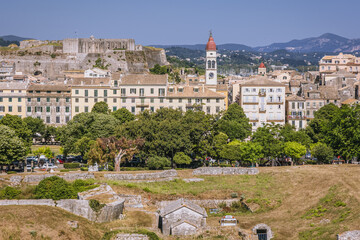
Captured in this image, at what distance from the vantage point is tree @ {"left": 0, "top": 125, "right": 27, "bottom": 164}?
6612 centimetres

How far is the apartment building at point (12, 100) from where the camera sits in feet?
323

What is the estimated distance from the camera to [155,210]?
4922 cm

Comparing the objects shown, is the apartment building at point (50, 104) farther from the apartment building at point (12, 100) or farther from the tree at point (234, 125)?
the tree at point (234, 125)

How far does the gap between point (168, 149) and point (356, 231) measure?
115 feet

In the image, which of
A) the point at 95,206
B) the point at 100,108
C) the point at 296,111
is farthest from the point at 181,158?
the point at 296,111

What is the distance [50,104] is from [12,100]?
21.0ft

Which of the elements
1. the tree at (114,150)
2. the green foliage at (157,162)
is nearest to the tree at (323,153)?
the green foliage at (157,162)

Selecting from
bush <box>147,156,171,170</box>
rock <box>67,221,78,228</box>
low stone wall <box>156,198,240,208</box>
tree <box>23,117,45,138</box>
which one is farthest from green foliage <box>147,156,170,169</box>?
tree <box>23,117,45,138</box>

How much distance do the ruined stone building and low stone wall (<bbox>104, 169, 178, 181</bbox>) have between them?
17.2 m

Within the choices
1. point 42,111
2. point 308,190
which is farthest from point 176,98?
point 308,190

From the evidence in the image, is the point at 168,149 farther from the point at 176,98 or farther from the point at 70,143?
the point at 176,98

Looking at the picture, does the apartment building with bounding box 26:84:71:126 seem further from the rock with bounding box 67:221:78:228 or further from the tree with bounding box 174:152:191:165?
the rock with bounding box 67:221:78:228

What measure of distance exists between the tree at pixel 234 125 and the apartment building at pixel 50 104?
94.5 feet

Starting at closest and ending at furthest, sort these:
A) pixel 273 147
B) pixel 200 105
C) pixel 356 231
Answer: pixel 356 231, pixel 273 147, pixel 200 105
